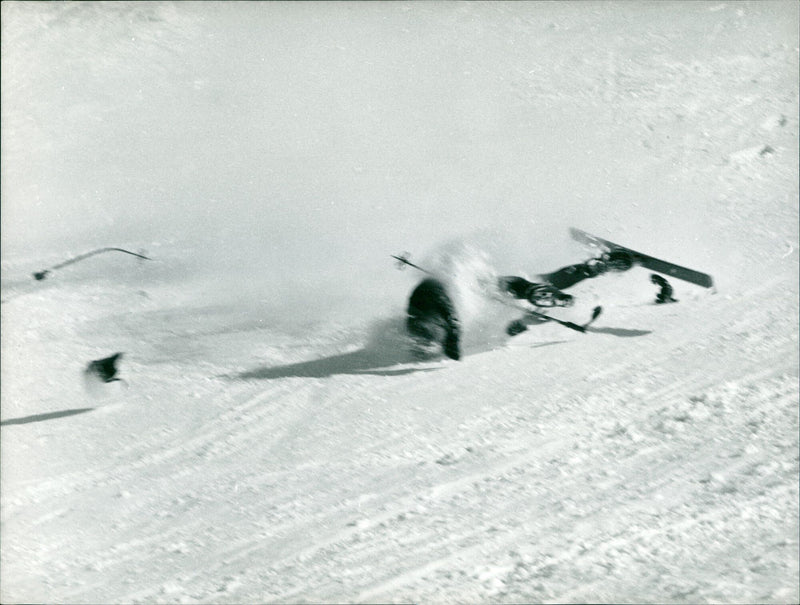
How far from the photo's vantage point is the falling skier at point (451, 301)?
51.5 inches

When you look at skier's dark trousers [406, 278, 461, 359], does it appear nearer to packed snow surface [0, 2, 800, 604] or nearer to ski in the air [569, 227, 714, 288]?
packed snow surface [0, 2, 800, 604]

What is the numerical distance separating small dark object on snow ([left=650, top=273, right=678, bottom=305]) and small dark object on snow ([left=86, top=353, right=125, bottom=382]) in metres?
0.93

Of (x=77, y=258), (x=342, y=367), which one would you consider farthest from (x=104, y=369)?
(x=342, y=367)

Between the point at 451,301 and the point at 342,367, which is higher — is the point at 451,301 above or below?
above

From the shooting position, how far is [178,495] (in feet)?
3.89

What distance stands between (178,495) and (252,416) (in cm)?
16

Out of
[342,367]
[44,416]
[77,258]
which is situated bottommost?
[44,416]

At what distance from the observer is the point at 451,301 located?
4.33 ft

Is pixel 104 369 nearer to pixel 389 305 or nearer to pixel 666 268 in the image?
pixel 389 305

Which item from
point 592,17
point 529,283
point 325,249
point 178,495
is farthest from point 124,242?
point 592,17

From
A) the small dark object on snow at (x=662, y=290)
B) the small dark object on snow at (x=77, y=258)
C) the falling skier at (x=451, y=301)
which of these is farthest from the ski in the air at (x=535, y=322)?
the small dark object on snow at (x=77, y=258)

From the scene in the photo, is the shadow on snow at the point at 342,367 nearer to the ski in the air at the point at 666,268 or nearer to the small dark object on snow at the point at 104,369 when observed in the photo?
the small dark object on snow at the point at 104,369

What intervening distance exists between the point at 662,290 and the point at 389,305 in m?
0.48

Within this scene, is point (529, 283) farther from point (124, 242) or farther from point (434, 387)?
point (124, 242)
